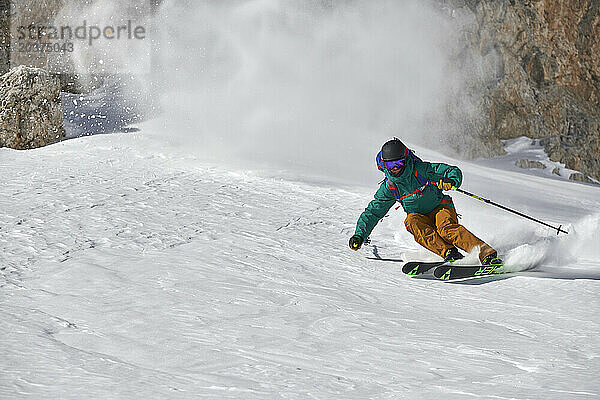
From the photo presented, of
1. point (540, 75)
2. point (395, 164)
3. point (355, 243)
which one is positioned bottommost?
point (355, 243)

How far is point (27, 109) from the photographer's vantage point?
10.1m

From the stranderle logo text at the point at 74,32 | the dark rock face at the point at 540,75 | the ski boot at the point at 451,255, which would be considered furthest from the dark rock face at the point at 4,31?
the ski boot at the point at 451,255

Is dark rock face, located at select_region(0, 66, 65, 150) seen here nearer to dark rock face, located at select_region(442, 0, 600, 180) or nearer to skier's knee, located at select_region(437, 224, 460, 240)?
skier's knee, located at select_region(437, 224, 460, 240)

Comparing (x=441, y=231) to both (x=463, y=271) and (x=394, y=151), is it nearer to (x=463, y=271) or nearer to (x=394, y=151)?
(x=463, y=271)

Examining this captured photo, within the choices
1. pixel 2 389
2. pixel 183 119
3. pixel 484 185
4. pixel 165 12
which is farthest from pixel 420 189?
pixel 165 12

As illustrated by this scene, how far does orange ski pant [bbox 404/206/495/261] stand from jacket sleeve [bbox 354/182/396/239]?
21cm

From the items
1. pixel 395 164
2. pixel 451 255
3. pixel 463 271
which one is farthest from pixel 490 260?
pixel 395 164

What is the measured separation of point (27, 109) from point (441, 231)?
25.6 ft

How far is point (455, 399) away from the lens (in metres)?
2.33

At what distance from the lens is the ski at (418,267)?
4.61 meters

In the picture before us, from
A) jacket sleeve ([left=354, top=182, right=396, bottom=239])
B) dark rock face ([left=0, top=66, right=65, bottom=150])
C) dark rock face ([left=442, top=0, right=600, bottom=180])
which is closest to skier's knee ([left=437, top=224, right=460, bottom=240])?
jacket sleeve ([left=354, top=182, right=396, bottom=239])

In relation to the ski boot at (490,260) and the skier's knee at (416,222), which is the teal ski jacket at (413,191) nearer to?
the skier's knee at (416,222)

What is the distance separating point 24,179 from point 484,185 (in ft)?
21.7

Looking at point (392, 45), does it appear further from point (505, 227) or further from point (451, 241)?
point (451, 241)
